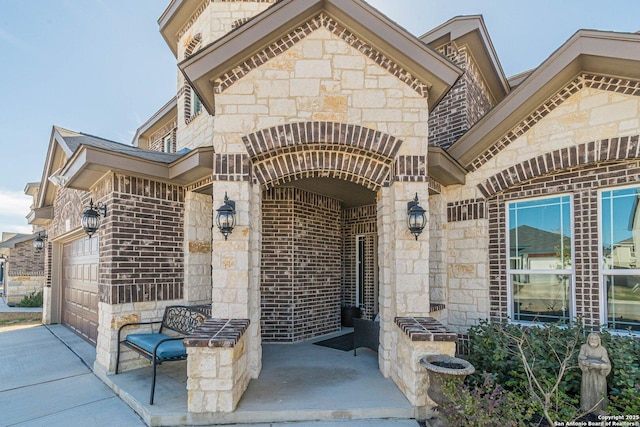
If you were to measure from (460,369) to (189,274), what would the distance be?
4424 millimetres

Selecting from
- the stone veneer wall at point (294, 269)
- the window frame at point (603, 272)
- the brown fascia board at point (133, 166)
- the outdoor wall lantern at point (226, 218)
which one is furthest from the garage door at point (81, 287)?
the window frame at point (603, 272)

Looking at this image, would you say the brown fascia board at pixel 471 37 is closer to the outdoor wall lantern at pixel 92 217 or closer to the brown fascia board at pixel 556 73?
the brown fascia board at pixel 556 73

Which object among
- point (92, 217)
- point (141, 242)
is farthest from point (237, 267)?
point (92, 217)

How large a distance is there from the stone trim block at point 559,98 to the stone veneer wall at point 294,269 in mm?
3317

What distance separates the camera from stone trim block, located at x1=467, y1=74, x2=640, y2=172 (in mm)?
4590

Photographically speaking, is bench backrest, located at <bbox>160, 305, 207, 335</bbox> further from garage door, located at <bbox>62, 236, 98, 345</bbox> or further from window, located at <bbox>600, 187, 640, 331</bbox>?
window, located at <bbox>600, 187, 640, 331</bbox>

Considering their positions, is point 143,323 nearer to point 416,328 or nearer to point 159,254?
point 159,254

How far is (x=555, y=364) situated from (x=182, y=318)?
16.6ft

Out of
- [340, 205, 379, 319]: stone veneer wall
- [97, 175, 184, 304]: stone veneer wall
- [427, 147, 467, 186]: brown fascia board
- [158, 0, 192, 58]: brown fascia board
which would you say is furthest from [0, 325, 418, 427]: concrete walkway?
[158, 0, 192, 58]: brown fascia board

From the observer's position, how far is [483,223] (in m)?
5.64

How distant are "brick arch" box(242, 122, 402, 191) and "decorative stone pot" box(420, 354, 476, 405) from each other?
2.35 metres

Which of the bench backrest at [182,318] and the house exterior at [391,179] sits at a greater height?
the house exterior at [391,179]

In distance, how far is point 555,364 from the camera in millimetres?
4043

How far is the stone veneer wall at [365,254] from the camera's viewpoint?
28.2 ft
